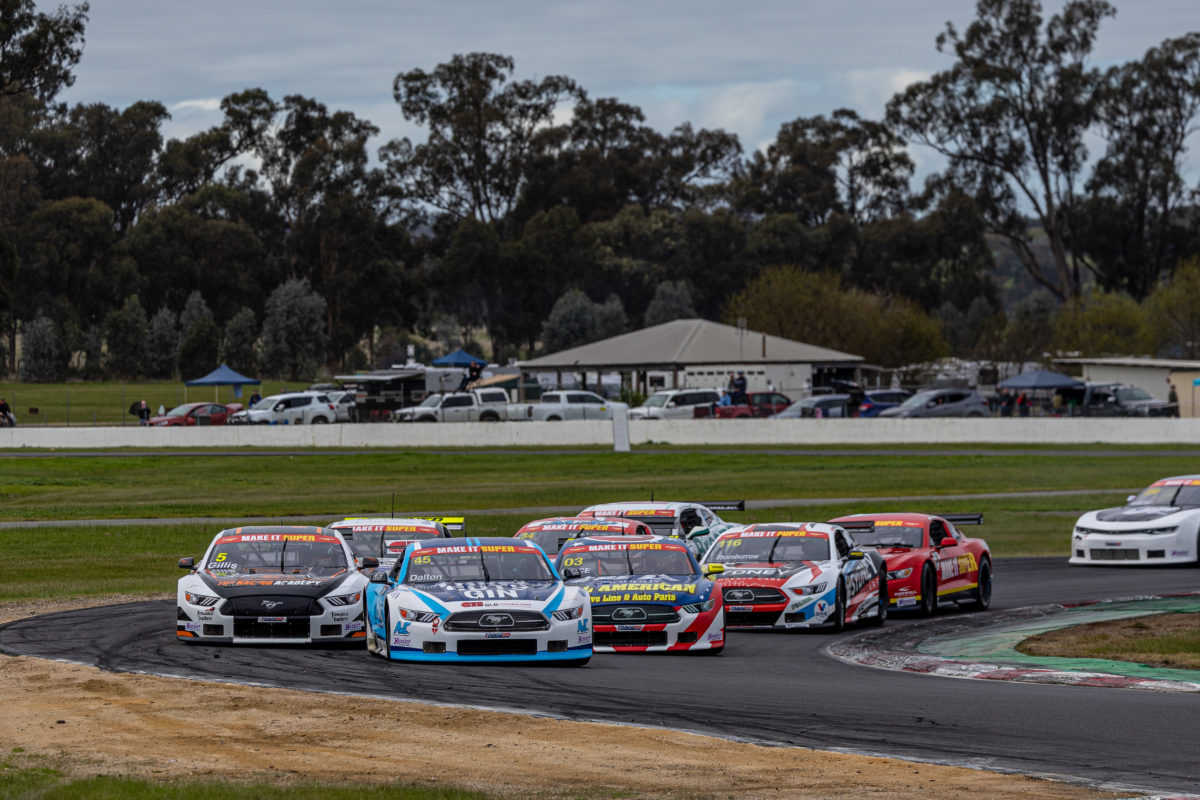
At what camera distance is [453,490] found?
40.1m

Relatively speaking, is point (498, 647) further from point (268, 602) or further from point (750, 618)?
point (750, 618)

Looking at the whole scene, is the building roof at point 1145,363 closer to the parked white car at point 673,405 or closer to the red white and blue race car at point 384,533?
the parked white car at point 673,405

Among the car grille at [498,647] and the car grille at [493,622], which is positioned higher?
the car grille at [493,622]

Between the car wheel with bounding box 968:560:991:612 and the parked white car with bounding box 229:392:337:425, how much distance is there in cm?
4538

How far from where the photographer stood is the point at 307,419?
6494cm

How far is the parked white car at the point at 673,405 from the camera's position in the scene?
6425 centimetres

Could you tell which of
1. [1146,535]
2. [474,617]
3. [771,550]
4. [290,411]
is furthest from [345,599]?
[290,411]

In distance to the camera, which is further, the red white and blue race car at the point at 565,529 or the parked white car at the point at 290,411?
the parked white car at the point at 290,411

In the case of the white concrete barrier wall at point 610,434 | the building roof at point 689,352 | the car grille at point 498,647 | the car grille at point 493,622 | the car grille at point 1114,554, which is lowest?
the car grille at point 1114,554

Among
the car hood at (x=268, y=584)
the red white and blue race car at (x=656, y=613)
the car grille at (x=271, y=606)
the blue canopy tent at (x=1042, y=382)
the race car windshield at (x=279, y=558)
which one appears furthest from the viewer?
the blue canopy tent at (x=1042, y=382)

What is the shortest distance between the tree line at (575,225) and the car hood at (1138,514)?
68.7 meters

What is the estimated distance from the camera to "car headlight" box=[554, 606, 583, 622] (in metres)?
14.1

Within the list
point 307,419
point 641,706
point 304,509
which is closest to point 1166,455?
point 304,509


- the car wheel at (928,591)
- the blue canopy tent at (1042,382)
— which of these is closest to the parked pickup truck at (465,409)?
the blue canopy tent at (1042,382)
